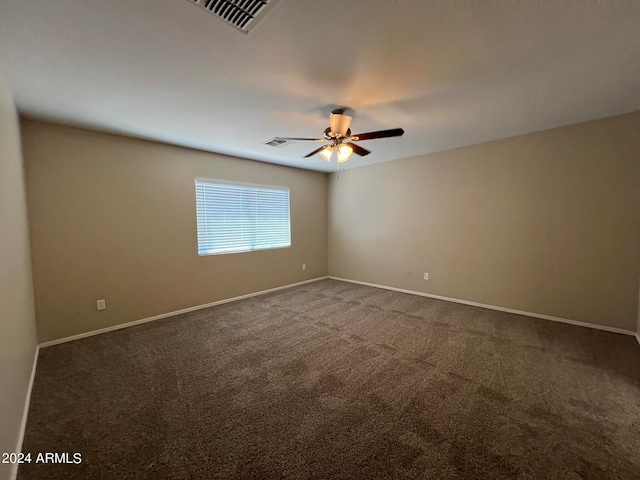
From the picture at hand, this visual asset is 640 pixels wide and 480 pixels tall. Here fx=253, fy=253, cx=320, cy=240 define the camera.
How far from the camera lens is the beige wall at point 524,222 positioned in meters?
2.85

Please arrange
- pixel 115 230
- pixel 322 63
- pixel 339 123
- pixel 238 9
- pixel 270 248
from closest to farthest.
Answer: pixel 238 9
pixel 322 63
pixel 339 123
pixel 115 230
pixel 270 248

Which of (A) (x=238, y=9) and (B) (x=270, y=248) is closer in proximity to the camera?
(A) (x=238, y=9)

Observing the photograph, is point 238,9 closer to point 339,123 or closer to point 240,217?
point 339,123

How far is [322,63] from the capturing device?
180 cm

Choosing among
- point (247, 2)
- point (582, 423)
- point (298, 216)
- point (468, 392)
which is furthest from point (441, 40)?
point (298, 216)

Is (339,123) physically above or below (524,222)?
above

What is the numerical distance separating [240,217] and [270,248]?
818 mm

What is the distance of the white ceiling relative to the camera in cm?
137

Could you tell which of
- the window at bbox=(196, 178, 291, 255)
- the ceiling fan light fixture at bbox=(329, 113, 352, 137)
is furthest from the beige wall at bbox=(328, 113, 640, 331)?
the ceiling fan light fixture at bbox=(329, 113, 352, 137)

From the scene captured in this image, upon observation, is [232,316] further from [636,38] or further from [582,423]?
[636,38]

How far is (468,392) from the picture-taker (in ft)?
6.38

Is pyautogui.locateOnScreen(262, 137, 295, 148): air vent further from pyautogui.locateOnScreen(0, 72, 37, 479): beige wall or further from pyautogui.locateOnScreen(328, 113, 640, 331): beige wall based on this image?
pyautogui.locateOnScreen(0, 72, 37, 479): beige wall

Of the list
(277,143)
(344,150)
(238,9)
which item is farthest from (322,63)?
(277,143)

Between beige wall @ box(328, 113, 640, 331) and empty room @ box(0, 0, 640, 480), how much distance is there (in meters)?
0.03
